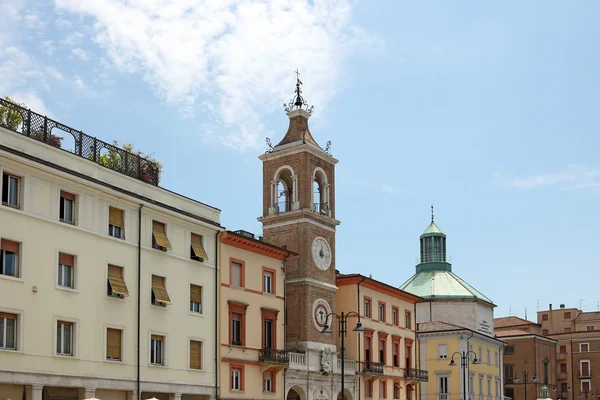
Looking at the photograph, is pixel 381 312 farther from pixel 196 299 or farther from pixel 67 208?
pixel 67 208

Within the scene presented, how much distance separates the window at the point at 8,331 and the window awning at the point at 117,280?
5.13 meters

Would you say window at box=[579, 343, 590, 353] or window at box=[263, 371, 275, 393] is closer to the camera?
window at box=[263, 371, 275, 393]

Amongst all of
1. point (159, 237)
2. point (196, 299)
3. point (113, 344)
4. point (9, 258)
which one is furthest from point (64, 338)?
point (196, 299)

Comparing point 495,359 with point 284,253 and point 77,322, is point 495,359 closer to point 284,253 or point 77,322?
point 284,253

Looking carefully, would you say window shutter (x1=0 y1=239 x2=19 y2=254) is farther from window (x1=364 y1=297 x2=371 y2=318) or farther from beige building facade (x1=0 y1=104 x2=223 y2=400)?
window (x1=364 y1=297 x2=371 y2=318)

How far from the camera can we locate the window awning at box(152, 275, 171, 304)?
37.4 metres

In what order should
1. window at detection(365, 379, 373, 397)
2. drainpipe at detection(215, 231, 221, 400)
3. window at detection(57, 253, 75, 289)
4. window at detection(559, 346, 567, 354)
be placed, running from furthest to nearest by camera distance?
window at detection(559, 346, 567, 354), window at detection(365, 379, 373, 397), drainpipe at detection(215, 231, 221, 400), window at detection(57, 253, 75, 289)

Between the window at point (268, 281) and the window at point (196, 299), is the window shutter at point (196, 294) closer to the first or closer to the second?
the window at point (196, 299)

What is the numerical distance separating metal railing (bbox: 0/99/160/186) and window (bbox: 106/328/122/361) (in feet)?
22.1

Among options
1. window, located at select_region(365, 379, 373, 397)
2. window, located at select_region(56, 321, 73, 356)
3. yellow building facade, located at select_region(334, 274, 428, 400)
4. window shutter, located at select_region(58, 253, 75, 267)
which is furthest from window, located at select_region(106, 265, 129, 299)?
window, located at select_region(365, 379, 373, 397)

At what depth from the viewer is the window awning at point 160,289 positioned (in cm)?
3738

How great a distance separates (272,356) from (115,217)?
1326 cm

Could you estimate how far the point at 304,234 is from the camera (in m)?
50.0

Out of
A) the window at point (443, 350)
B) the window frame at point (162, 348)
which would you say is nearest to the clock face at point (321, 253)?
the window frame at point (162, 348)
